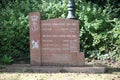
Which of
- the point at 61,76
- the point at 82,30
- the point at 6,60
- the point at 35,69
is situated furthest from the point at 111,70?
the point at 6,60

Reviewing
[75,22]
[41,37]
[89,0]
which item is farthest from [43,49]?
[89,0]

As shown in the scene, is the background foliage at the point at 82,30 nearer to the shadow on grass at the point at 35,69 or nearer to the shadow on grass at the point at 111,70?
the shadow on grass at the point at 35,69

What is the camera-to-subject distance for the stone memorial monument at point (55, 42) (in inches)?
425

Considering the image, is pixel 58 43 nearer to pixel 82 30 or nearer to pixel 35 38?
pixel 35 38

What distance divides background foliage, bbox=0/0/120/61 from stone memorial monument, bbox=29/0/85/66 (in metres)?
1.11

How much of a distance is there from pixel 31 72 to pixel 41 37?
3.37 feet

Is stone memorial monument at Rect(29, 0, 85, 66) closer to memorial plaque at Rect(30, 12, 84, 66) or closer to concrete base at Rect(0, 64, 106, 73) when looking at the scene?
memorial plaque at Rect(30, 12, 84, 66)

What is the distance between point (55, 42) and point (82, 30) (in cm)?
173

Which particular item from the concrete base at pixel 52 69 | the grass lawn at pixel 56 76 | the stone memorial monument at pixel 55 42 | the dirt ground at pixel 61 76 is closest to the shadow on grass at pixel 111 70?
the dirt ground at pixel 61 76

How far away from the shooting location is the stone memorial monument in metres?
10.8

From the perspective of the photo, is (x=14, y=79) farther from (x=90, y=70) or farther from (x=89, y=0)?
(x=89, y=0)

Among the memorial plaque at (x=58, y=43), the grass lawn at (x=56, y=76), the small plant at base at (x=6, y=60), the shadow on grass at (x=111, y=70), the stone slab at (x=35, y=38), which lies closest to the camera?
the grass lawn at (x=56, y=76)

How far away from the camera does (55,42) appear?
10.9 metres

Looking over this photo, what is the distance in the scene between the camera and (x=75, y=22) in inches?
A: 426
